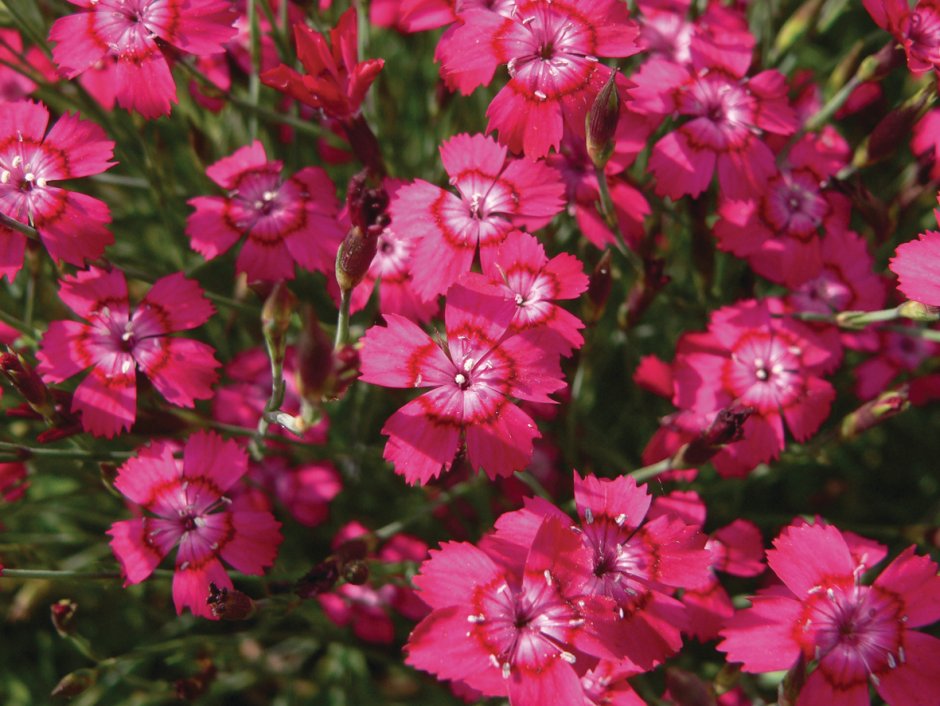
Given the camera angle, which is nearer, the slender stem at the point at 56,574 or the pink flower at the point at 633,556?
the pink flower at the point at 633,556

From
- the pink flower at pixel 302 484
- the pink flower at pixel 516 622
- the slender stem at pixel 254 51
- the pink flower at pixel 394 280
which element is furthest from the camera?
the pink flower at pixel 302 484

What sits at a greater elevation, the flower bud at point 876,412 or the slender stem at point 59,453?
the flower bud at point 876,412

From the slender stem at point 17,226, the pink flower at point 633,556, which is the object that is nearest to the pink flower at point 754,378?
the pink flower at point 633,556

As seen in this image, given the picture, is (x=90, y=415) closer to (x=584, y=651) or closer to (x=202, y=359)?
(x=202, y=359)

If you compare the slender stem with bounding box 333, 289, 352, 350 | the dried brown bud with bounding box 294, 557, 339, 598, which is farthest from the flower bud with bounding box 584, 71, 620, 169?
the dried brown bud with bounding box 294, 557, 339, 598

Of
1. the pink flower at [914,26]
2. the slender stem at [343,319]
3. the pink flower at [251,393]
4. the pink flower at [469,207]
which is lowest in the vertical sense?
the pink flower at [251,393]

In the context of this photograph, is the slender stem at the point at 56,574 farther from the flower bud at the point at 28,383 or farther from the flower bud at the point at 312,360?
the flower bud at the point at 312,360

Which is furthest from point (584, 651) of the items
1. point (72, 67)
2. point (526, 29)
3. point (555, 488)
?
point (72, 67)
